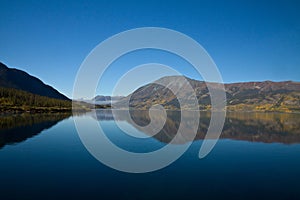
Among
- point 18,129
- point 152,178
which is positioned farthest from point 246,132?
point 18,129

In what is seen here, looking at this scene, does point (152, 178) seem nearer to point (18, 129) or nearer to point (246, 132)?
point (246, 132)

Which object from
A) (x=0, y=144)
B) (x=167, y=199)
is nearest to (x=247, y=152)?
(x=167, y=199)

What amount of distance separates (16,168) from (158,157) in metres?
16.2

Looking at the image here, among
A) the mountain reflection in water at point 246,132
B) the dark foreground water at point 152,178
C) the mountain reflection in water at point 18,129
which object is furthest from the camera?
the mountain reflection in water at point 246,132

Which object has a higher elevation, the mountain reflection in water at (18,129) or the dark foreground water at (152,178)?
A: the mountain reflection in water at (18,129)

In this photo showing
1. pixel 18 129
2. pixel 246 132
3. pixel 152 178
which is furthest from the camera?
pixel 246 132

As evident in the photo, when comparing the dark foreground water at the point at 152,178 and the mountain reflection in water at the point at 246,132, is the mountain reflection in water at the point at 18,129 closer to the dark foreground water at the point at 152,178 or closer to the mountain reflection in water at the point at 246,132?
the dark foreground water at the point at 152,178

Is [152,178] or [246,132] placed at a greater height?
[246,132]

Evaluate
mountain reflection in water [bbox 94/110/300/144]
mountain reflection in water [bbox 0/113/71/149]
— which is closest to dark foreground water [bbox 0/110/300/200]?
mountain reflection in water [bbox 0/113/71/149]

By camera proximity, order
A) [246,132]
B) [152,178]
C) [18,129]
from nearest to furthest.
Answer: [152,178], [18,129], [246,132]

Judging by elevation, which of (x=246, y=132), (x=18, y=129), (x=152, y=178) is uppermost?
(x=18, y=129)

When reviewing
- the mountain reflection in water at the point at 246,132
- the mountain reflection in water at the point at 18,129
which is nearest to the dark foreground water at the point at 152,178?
the mountain reflection in water at the point at 18,129

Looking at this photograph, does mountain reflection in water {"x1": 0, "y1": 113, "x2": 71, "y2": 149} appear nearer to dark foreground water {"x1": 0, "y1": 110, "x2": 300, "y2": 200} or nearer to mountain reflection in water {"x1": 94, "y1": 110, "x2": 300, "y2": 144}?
dark foreground water {"x1": 0, "y1": 110, "x2": 300, "y2": 200}

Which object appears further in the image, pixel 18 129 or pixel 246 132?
pixel 246 132
